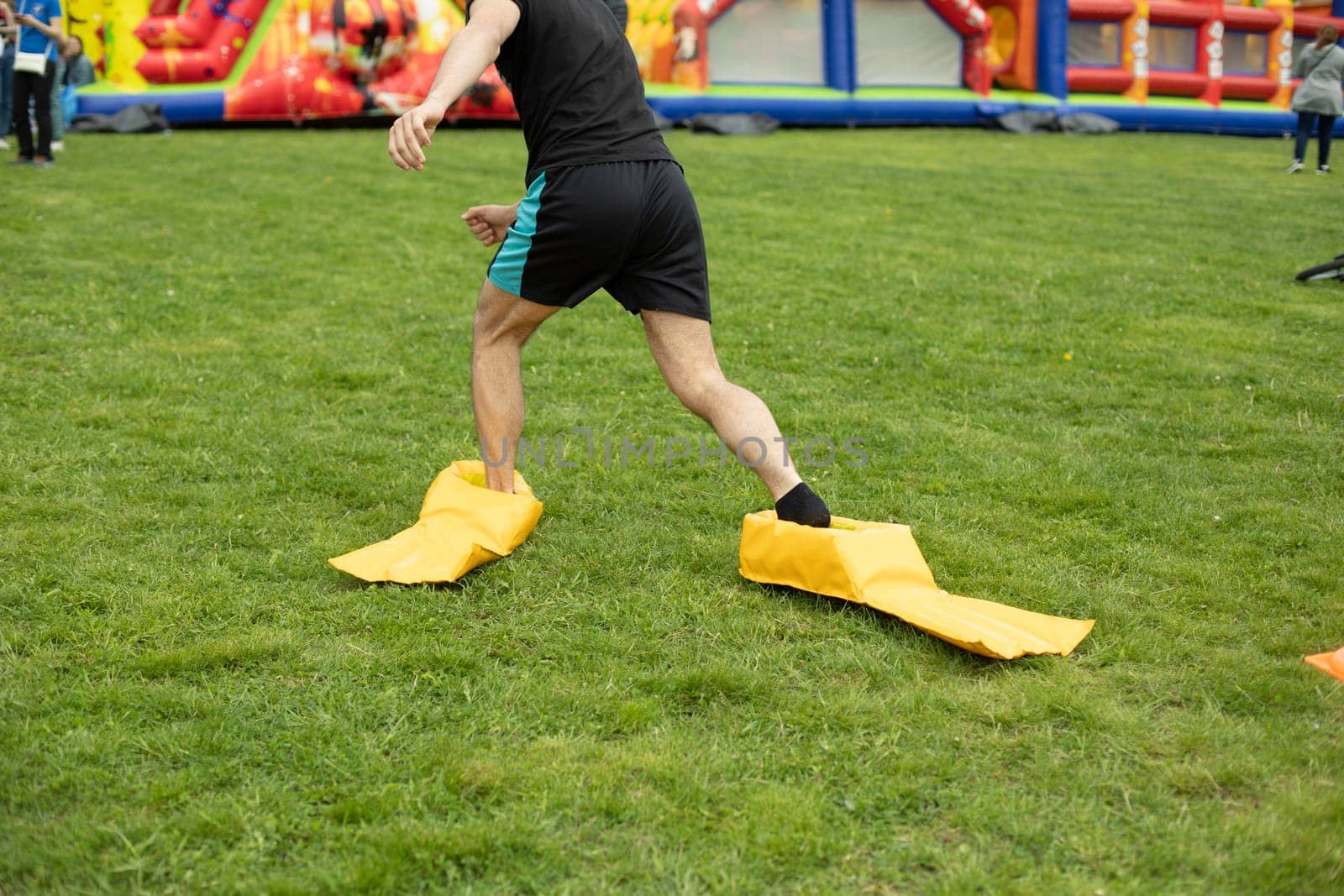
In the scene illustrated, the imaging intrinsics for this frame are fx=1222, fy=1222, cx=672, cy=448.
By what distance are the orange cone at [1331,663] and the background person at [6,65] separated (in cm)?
1115

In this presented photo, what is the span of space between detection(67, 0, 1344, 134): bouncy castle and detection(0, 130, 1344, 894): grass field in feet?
25.0

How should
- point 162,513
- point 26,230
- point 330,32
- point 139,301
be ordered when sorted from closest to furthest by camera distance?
point 162,513 → point 139,301 → point 26,230 → point 330,32

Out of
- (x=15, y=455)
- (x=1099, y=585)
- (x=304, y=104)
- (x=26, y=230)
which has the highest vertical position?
(x=304, y=104)

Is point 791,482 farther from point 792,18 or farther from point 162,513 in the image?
point 792,18

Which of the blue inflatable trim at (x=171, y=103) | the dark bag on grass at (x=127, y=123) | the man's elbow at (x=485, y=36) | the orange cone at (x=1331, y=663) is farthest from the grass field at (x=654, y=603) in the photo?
the blue inflatable trim at (x=171, y=103)

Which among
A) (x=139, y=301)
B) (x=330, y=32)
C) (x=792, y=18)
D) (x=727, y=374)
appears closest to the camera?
(x=727, y=374)

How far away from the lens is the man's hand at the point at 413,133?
3041 mm

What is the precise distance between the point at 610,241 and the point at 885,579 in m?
1.23

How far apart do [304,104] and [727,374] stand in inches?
429

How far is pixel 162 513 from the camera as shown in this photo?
13.3ft

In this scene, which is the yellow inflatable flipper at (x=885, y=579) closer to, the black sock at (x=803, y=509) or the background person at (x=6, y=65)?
the black sock at (x=803, y=509)

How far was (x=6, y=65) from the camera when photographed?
11.3 meters

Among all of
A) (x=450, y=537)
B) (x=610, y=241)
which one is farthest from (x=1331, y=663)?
(x=450, y=537)

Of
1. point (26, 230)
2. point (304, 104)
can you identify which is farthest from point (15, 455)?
point (304, 104)
